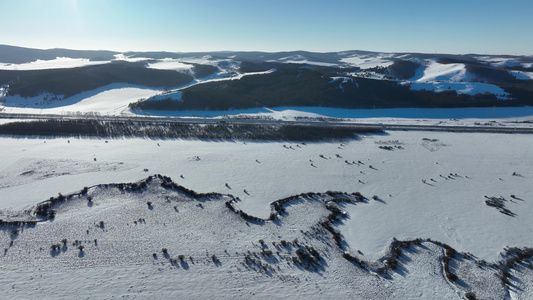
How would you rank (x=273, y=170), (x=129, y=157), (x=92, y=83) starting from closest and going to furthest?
(x=273, y=170) < (x=129, y=157) < (x=92, y=83)

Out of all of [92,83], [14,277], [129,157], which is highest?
[92,83]

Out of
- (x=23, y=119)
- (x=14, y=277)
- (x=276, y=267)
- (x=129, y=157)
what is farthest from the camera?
(x=23, y=119)

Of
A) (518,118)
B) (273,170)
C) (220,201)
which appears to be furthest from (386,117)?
(220,201)

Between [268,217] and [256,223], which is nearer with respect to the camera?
[256,223]

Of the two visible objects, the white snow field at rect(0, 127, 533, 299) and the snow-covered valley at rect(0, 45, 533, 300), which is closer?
the white snow field at rect(0, 127, 533, 299)

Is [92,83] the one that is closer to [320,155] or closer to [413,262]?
[320,155]

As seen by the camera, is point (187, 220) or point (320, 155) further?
point (320, 155)

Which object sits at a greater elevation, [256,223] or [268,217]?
[268,217]

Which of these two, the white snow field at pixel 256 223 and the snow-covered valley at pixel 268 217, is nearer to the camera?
the white snow field at pixel 256 223
